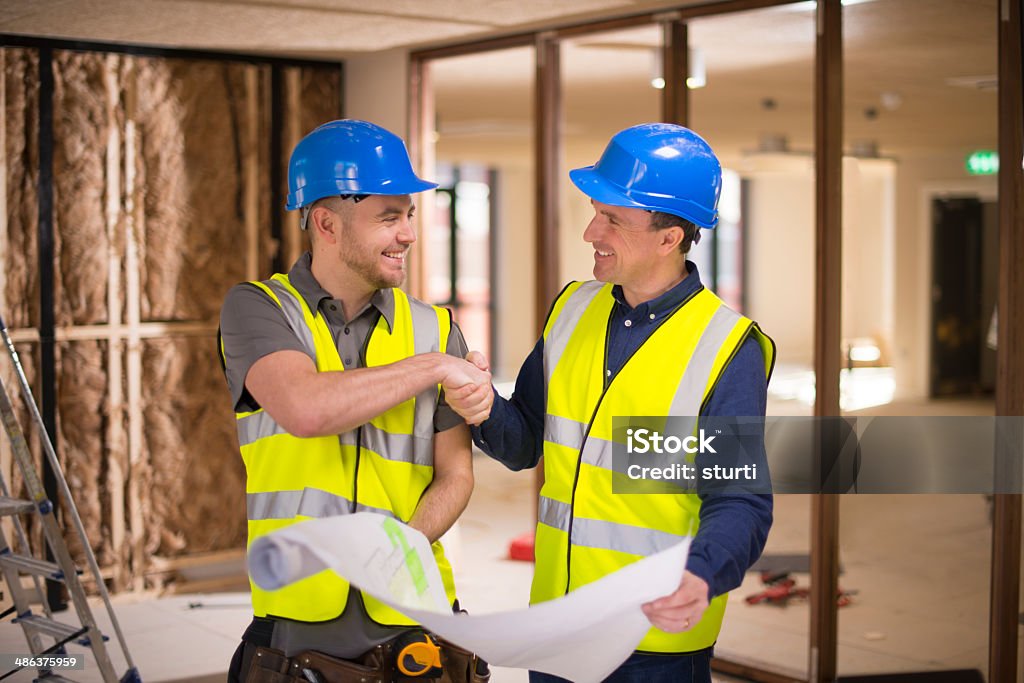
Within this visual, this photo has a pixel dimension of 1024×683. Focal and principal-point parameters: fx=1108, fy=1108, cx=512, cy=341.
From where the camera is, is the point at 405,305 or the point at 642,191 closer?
the point at 642,191

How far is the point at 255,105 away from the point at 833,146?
8.93 feet

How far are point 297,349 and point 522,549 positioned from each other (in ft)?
12.8

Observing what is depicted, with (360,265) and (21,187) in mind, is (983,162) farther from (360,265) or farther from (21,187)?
(360,265)

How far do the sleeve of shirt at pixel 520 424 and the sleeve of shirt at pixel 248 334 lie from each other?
416 millimetres

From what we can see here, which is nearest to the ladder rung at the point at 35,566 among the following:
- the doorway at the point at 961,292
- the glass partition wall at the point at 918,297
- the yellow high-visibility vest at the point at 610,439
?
the yellow high-visibility vest at the point at 610,439

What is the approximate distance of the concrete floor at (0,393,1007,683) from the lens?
4242mm

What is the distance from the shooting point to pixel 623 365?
6.65ft

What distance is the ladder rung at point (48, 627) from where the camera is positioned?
3465 mm

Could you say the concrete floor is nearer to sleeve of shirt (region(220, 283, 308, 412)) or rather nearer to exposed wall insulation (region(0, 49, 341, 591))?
exposed wall insulation (region(0, 49, 341, 591))

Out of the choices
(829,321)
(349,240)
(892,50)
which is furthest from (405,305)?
(892,50)

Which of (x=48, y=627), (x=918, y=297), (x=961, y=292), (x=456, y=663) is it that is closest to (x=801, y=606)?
(x=48, y=627)

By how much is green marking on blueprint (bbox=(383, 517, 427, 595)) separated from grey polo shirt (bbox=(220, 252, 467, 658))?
18 cm

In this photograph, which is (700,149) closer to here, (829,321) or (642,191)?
(642,191)

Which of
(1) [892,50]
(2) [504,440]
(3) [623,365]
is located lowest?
(2) [504,440]
